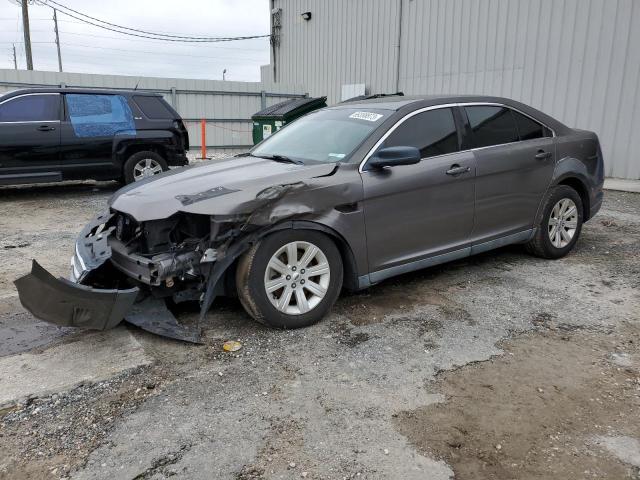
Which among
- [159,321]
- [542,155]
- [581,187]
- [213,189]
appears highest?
[542,155]

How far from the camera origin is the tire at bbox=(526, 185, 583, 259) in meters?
5.11

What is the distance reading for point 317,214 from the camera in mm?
3654

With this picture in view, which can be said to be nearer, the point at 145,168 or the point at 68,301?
the point at 68,301

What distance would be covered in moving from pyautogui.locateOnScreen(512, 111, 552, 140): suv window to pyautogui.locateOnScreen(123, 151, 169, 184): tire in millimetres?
6094

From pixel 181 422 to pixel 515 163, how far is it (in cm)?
359

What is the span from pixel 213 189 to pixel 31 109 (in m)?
6.27

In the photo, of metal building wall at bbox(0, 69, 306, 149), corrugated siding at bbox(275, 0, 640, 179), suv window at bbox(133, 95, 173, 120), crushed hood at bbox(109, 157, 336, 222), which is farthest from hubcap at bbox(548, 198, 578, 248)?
metal building wall at bbox(0, 69, 306, 149)

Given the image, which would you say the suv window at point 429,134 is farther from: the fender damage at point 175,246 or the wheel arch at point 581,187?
the wheel arch at point 581,187

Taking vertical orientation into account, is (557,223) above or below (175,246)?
below

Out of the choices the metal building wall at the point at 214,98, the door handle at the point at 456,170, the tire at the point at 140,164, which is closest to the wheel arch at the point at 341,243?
the door handle at the point at 456,170

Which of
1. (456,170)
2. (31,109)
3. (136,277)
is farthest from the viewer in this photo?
(31,109)

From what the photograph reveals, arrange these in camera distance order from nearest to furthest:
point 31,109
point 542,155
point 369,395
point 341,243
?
point 369,395 → point 341,243 → point 542,155 → point 31,109

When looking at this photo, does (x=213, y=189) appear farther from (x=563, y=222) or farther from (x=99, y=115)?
(x=99, y=115)

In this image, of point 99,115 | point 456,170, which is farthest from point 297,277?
point 99,115
